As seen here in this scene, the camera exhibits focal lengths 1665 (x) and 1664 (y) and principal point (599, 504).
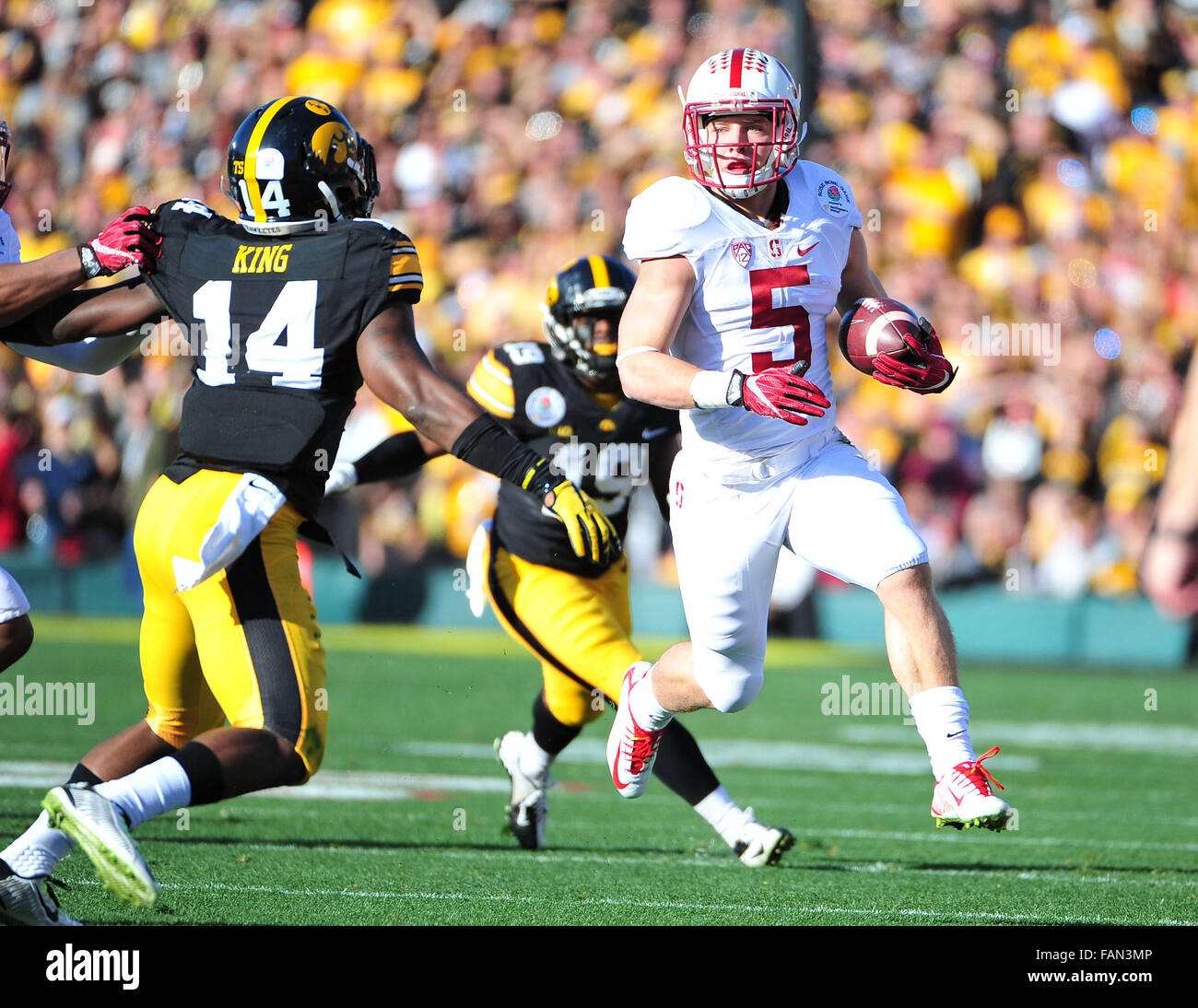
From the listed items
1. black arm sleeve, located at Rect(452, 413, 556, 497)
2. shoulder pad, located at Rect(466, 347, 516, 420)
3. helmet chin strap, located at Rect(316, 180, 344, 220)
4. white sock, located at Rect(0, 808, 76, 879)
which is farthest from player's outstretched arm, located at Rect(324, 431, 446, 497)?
white sock, located at Rect(0, 808, 76, 879)

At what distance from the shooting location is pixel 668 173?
12.9 meters

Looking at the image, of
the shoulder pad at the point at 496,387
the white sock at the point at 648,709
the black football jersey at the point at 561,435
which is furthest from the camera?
the shoulder pad at the point at 496,387

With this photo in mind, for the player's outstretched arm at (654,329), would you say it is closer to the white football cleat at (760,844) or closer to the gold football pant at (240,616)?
the gold football pant at (240,616)

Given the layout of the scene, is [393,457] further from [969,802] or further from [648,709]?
[969,802]

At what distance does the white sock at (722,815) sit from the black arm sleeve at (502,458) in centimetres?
169

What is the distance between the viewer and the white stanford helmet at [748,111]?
13.5 feet

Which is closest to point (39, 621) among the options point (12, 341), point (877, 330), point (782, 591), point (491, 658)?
point (491, 658)

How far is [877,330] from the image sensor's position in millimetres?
4055

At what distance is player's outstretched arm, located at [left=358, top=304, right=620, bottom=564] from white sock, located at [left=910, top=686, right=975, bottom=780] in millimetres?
826

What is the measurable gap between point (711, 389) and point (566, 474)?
1508mm

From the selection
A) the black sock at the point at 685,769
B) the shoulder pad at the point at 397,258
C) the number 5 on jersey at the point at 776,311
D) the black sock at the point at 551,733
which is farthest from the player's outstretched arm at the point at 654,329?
the black sock at the point at 551,733

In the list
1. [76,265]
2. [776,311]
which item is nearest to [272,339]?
[76,265]
